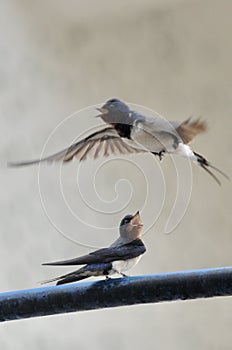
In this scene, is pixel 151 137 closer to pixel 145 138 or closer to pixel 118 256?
pixel 145 138

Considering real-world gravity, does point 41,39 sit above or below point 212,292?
above

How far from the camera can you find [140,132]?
0.53 metres

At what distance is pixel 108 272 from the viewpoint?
0.57m

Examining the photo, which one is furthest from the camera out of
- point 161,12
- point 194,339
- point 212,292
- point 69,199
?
point 161,12

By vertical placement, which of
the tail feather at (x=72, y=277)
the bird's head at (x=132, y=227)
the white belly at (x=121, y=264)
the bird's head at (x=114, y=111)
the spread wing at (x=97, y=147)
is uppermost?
the bird's head at (x=114, y=111)

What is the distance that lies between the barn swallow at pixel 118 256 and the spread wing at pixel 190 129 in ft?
0.27

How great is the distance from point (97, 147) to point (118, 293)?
165 millimetres

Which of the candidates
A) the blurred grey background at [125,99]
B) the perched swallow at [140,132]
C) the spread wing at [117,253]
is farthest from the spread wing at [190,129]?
the blurred grey background at [125,99]

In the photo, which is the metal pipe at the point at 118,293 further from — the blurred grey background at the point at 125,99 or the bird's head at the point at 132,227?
the blurred grey background at the point at 125,99

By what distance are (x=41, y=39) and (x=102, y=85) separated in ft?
0.67

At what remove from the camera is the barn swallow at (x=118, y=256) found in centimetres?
55

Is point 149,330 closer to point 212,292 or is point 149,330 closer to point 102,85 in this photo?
point 102,85

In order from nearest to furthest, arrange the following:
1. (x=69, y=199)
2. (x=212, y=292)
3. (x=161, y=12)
→ (x=212, y=292)
(x=69, y=199)
(x=161, y=12)

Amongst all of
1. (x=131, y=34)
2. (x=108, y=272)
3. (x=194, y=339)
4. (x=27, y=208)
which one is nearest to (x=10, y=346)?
(x=27, y=208)
